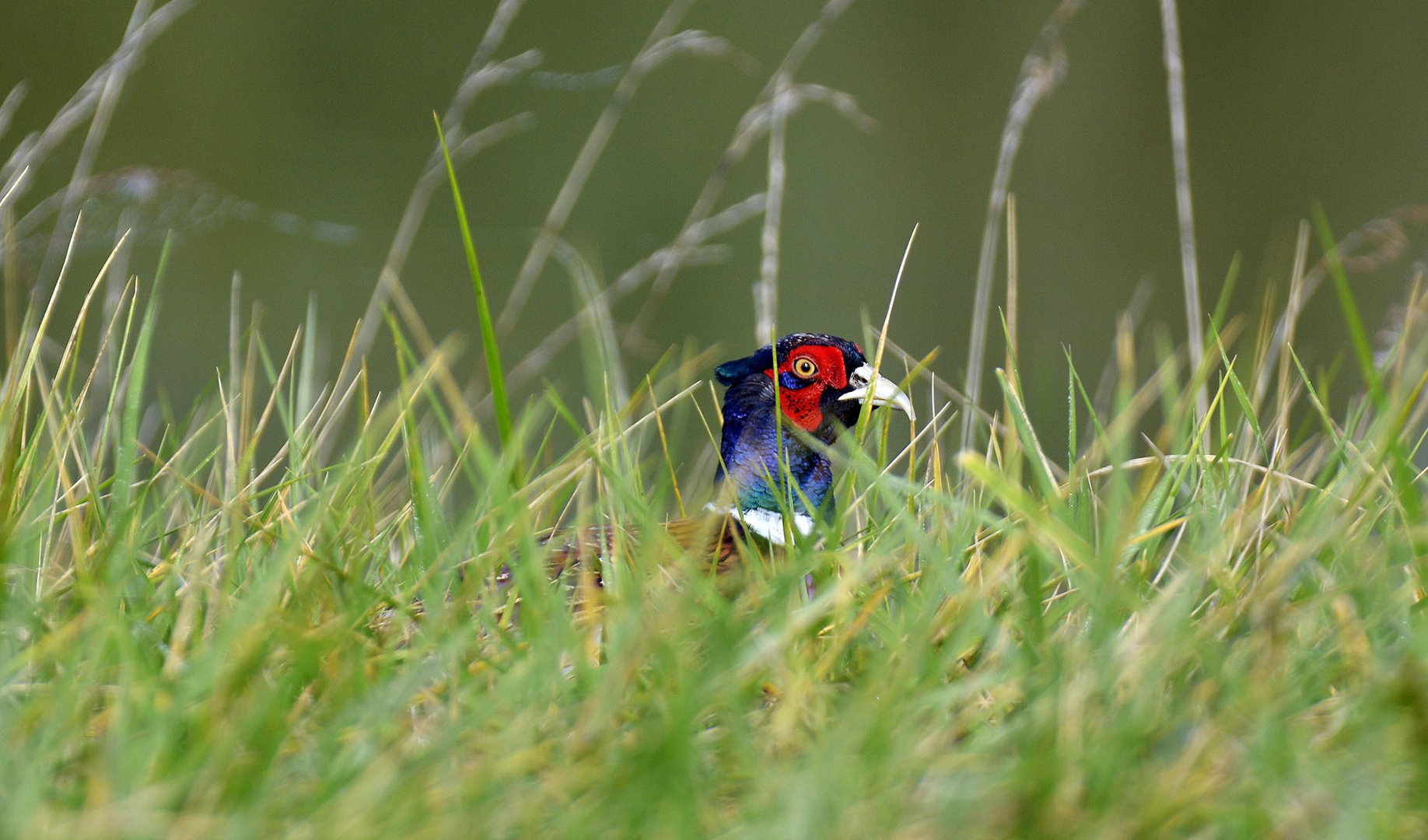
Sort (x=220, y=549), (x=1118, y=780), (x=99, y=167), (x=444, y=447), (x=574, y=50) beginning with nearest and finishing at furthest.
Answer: (x=1118, y=780) → (x=220, y=549) → (x=444, y=447) → (x=99, y=167) → (x=574, y=50)

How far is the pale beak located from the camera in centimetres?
173

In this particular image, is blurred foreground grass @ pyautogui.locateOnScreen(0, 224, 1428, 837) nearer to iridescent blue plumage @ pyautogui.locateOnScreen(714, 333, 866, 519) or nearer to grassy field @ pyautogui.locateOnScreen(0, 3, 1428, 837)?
grassy field @ pyautogui.locateOnScreen(0, 3, 1428, 837)

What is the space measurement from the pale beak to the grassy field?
0.33ft

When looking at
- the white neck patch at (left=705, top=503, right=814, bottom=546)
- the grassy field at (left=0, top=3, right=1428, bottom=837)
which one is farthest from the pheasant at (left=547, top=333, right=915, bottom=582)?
the grassy field at (left=0, top=3, right=1428, bottom=837)

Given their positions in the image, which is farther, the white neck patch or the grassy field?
the white neck patch

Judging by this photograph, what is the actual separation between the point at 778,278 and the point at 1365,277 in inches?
108

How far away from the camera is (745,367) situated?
2.31m

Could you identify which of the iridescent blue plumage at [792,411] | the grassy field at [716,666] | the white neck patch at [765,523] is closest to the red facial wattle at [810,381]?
the iridescent blue plumage at [792,411]

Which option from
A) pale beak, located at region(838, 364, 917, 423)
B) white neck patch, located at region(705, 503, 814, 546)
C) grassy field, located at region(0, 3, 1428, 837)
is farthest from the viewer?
white neck patch, located at region(705, 503, 814, 546)

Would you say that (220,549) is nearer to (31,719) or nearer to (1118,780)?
(31,719)

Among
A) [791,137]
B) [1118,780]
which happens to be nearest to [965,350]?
[791,137]

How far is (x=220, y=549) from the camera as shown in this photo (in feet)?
5.28

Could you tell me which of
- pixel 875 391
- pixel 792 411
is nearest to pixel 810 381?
pixel 792 411

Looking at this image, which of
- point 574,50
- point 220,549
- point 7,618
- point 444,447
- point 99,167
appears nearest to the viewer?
point 7,618
